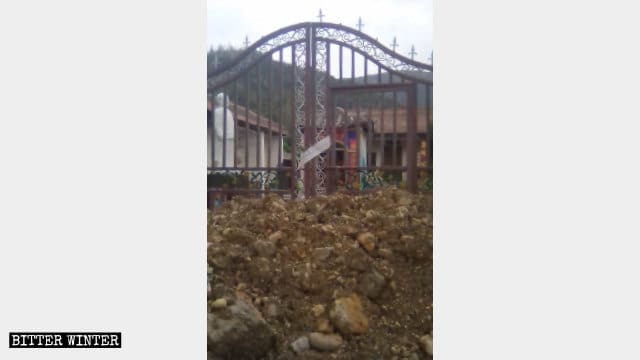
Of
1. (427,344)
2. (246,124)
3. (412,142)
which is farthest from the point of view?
(246,124)

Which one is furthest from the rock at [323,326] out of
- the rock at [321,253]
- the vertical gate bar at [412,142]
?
the vertical gate bar at [412,142]

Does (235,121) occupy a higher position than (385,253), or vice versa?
(235,121)

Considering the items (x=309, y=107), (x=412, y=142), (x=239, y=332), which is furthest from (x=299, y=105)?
(x=239, y=332)

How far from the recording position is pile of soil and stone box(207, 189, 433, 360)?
2.97 meters

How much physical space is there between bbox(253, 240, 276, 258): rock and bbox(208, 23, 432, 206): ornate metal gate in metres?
0.36

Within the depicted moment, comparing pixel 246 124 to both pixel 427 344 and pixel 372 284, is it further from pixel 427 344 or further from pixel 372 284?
pixel 427 344

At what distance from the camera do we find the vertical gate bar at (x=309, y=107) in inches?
131

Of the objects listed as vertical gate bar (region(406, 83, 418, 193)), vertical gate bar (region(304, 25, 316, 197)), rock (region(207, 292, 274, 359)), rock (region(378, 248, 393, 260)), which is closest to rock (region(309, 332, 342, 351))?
rock (region(207, 292, 274, 359))

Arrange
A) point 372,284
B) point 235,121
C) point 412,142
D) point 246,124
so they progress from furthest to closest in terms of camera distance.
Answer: point 235,121, point 246,124, point 412,142, point 372,284

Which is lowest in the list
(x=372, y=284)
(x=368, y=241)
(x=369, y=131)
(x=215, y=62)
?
(x=372, y=284)

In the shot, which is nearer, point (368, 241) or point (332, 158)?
point (368, 241)

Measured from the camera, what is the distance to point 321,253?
3102 mm

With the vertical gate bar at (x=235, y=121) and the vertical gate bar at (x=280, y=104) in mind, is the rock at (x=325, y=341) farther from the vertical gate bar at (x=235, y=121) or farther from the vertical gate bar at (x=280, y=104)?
the vertical gate bar at (x=235, y=121)

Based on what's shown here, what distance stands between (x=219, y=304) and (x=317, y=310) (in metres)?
0.60
